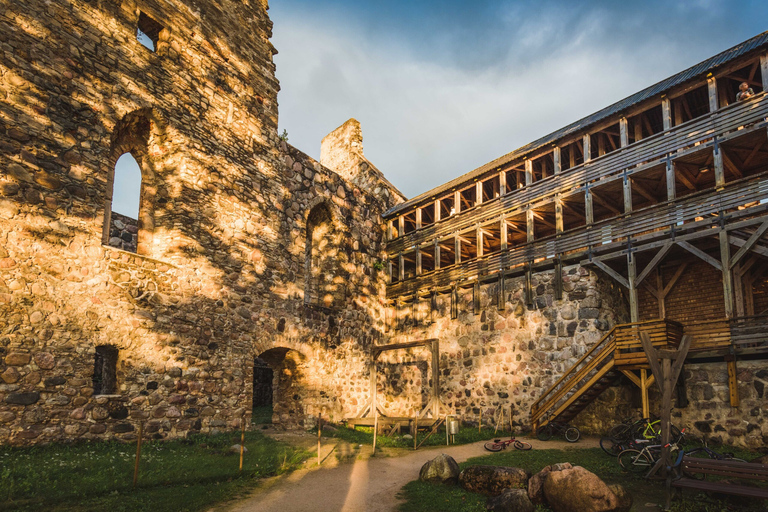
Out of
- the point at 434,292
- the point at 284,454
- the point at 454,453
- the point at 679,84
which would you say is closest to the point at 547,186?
the point at 679,84

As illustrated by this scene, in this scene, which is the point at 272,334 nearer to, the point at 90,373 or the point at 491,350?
the point at 90,373

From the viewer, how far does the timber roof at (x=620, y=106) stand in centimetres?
1262

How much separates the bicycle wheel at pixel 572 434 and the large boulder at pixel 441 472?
5214 mm

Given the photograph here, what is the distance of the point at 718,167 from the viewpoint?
1243 cm

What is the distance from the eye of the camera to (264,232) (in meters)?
14.9

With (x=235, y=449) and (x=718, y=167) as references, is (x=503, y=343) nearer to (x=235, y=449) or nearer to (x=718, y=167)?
(x=718, y=167)

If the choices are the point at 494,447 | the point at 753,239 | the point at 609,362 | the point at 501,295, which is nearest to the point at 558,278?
the point at 501,295

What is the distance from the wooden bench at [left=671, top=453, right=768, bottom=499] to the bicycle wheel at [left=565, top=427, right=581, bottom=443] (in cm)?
518

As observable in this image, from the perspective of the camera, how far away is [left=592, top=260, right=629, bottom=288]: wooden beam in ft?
44.5

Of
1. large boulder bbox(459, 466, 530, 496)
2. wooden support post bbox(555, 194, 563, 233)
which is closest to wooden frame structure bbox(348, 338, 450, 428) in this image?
wooden support post bbox(555, 194, 563, 233)

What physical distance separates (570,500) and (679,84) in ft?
39.0

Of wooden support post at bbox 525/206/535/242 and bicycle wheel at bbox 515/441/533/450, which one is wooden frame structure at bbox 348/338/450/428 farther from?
wooden support post at bbox 525/206/535/242

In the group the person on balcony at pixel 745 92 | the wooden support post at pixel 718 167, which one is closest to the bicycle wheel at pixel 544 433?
the wooden support post at pixel 718 167

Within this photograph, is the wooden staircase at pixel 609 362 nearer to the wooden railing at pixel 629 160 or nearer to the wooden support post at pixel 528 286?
the wooden support post at pixel 528 286
